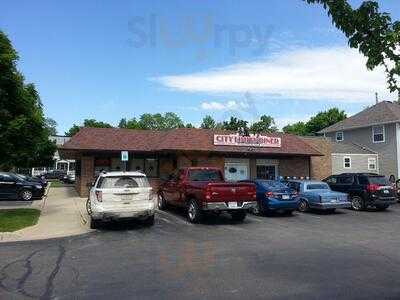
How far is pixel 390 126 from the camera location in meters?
37.7

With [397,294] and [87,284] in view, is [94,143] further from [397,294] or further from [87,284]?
[397,294]

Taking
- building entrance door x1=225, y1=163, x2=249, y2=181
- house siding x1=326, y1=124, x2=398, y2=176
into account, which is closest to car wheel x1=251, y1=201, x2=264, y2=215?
building entrance door x1=225, y1=163, x2=249, y2=181

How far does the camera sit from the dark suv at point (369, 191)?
21.8 m

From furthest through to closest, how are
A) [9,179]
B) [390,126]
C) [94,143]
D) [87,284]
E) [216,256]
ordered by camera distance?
1. [390,126]
2. [94,143]
3. [9,179]
4. [216,256]
5. [87,284]

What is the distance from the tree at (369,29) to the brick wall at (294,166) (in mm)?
25248

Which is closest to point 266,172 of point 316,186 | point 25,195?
point 316,186

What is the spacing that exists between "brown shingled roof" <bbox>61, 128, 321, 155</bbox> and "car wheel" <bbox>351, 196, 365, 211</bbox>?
27.7ft

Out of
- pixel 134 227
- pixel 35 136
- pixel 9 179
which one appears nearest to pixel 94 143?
pixel 9 179

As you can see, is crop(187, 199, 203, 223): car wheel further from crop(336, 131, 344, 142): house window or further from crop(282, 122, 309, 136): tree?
crop(282, 122, 309, 136): tree

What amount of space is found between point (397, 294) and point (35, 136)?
14.8 metres

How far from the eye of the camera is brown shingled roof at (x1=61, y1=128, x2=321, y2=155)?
28.0 meters

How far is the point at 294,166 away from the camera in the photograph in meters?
32.6

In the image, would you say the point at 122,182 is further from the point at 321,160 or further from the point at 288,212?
the point at 321,160

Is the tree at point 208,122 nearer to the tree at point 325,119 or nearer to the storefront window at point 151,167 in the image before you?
the tree at point 325,119
